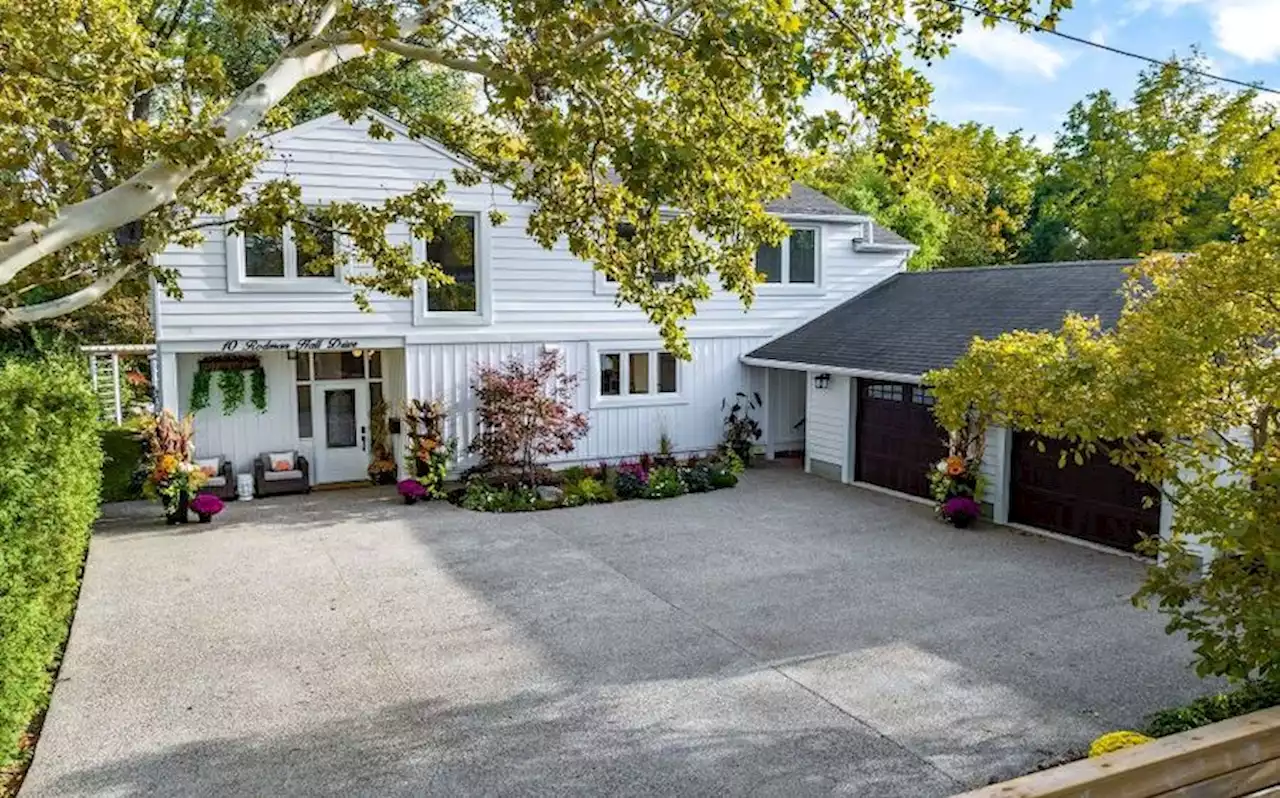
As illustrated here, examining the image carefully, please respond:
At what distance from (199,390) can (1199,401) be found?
1500 cm

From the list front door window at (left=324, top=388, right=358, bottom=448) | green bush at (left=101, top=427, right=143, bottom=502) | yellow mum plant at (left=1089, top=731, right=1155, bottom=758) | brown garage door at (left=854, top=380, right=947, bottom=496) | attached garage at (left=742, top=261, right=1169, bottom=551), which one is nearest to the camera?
yellow mum plant at (left=1089, top=731, right=1155, bottom=758)

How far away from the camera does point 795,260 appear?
19.8 m

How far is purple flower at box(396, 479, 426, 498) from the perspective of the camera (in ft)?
50.3

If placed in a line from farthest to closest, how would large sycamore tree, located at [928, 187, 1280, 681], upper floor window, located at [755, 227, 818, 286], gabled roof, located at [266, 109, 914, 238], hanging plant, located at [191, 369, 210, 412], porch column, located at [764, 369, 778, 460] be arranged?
porch column, located at [764, 369, 778, 460], upper floor window, located at [755, 227, 818, 286], hanging plant, located at [191, 369, 210, 412], gabled roof, located at [266, 109, 914, 238], large sycamore tree, located at [928, 187, 1280, 681]

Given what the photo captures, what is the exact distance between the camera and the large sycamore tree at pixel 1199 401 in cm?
526

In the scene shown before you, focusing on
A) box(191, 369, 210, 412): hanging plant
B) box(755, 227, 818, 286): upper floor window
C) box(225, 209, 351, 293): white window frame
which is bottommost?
box(191, 369, 210, 412): hanging plant

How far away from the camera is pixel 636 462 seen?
1806cm

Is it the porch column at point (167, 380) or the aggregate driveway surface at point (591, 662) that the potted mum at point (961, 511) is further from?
the porch column at point (167, 380)

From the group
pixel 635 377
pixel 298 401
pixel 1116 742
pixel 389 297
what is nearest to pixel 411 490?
pixel 298 401

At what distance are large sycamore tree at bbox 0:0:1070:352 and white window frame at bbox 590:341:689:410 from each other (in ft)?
25.4

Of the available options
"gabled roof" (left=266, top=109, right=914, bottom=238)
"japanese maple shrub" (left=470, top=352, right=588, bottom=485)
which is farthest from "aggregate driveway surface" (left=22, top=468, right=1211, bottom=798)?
"gabled roof" (left=266, top=109, right=914, bottom=238)

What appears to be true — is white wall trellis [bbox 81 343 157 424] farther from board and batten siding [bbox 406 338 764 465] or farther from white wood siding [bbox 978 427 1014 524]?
white wood siding [bbox 978 427 1014 524]

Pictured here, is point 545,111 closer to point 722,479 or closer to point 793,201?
point 722,479

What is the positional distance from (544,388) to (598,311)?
6.83 feet
